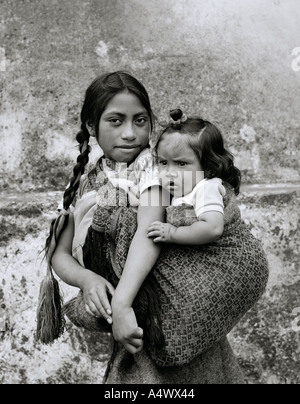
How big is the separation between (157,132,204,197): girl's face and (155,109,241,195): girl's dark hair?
2 cm

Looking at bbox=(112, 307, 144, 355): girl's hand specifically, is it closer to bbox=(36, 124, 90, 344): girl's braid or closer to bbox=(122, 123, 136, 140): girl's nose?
bbox=(36, 124, 90, 344): girl's braid

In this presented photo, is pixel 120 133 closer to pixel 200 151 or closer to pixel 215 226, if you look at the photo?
pixel 200 151

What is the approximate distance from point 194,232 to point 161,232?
0.30ft

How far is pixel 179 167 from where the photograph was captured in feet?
5.69

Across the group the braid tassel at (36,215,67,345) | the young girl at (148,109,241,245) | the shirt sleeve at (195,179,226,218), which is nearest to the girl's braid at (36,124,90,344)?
the braid tassel at (36,215,67,345)

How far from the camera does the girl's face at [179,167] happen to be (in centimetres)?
173

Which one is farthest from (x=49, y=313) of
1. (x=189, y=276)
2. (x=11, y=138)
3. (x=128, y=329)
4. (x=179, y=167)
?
(x=11, y=138)

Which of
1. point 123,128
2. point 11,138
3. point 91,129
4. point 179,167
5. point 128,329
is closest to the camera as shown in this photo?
point 128,329

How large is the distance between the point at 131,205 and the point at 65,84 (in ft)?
4.99

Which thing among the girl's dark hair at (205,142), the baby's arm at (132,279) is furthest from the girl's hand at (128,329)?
the girl's dark hair at (205,142)

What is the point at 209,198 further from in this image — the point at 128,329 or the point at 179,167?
the point at 128,329

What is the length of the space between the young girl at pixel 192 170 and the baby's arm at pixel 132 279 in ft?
0.10

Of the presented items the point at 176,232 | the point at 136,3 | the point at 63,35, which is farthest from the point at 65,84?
the point at 176,232

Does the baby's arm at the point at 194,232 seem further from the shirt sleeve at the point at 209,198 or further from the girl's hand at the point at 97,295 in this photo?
the girl's hand at the point at 97,295
